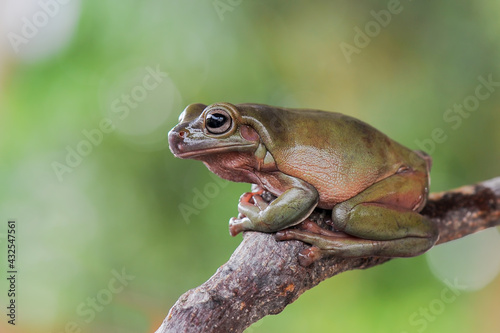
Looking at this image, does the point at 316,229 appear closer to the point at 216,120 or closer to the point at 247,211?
the point at 247,211

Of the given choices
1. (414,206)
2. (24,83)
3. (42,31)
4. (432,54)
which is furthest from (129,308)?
(432,54)

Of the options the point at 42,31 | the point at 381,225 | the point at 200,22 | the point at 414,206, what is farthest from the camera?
the point at 200,22

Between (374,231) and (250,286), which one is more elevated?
(250,286)

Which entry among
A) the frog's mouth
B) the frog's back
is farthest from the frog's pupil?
the frog's back

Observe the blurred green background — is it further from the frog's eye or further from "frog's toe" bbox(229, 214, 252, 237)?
the frog's eye

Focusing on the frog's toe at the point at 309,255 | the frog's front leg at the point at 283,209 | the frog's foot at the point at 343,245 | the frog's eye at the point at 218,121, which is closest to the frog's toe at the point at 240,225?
the frog's front leg at the point at 283,209

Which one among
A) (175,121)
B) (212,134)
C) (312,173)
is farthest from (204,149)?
(175,121)

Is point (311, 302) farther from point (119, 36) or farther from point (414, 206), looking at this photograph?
point (119, 36)

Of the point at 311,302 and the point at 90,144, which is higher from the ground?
the point at 90,144
